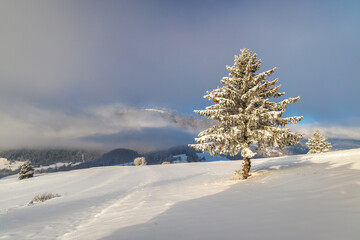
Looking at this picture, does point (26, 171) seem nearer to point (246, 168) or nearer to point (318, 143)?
point (246, 168)

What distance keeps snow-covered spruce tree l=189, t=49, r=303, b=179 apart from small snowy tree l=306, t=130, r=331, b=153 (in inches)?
1442

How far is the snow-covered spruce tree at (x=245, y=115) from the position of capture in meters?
11.1

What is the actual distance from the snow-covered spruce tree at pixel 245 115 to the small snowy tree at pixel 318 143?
36.6 m

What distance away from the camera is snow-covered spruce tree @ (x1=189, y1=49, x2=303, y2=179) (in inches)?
437

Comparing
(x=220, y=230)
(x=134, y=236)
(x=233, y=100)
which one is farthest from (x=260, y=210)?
(x=233, y=100)

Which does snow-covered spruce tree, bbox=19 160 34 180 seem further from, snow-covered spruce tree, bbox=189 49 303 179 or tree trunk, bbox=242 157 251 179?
tree trunk, bbox=242 157 251 179

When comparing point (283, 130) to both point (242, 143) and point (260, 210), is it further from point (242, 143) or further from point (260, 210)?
point (260, 210)

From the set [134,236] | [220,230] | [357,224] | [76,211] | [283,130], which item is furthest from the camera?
[283,130]

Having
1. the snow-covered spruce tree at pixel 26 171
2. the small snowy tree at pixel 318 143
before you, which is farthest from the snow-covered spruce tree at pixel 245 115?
the snow-covered spruce tree at pixel 26 171

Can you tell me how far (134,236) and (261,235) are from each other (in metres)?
2.58

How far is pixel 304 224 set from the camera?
3.22m

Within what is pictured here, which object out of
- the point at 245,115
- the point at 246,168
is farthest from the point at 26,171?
the point at 245,115

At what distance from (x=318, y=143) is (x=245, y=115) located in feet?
128

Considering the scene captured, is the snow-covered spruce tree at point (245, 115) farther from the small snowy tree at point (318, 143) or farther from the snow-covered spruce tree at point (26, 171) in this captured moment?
the snow-covered spruce tree at point (26, 171)
